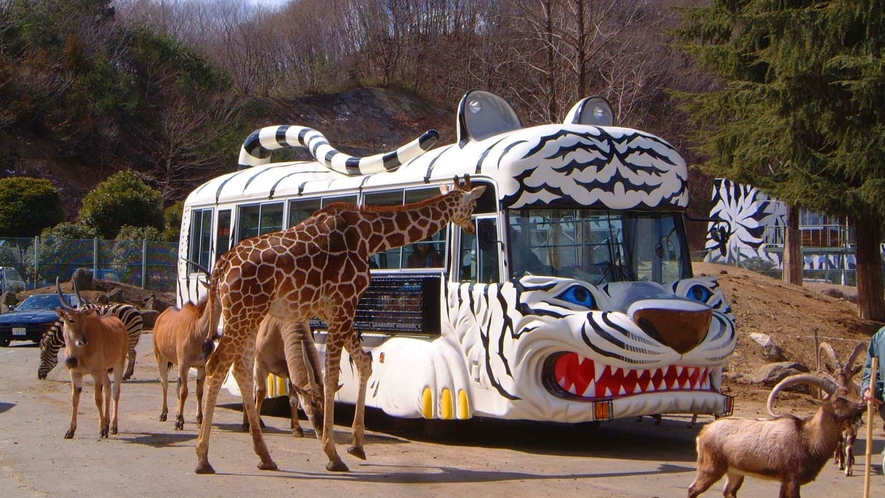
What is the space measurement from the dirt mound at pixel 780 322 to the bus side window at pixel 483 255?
243 inches

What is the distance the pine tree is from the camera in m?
20.0

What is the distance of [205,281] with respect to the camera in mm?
14906

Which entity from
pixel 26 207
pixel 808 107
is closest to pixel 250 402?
pixel 808 107

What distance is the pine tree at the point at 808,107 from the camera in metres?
20.0

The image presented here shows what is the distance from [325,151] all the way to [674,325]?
6.17 meters

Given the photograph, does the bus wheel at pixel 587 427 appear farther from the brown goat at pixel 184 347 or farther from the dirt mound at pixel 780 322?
the brown goat at pixel 184 347

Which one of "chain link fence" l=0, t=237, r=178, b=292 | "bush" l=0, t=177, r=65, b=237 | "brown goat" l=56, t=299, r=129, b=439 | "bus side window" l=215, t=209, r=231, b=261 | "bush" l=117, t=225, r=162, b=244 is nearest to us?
"brown goat" l=56, t=299, r=129, b=439

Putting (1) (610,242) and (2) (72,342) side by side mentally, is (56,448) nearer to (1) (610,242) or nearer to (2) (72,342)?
(2) (72,342)

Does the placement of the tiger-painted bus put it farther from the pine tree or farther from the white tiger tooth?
the pine tree

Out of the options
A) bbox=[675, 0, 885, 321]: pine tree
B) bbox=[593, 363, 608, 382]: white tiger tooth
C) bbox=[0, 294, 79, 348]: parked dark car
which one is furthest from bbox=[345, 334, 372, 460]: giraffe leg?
bbox=[0, 294, 79, 348]: parked dark car

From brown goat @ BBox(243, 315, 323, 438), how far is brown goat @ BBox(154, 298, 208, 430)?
740mm

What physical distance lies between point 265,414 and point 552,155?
652 centimetres

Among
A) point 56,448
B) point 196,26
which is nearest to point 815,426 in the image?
point 56,448

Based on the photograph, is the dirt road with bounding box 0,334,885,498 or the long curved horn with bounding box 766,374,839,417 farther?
the dirt road with bounding box 0,334,885,498
